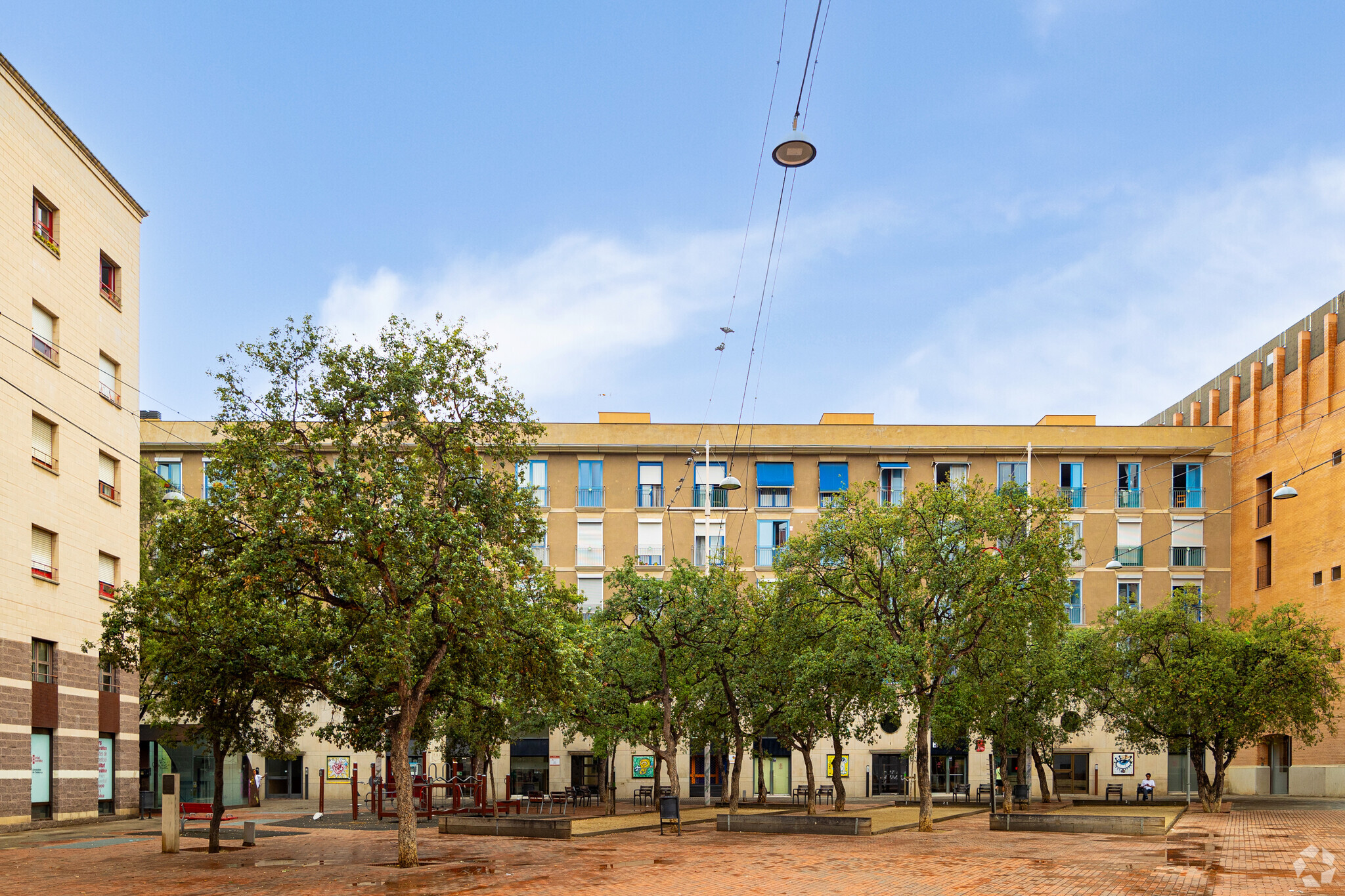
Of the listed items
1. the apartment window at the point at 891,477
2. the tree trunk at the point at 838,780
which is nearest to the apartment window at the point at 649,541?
the apartment window at the point at 891,477

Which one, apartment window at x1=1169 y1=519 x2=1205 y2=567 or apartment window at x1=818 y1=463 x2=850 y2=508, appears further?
apartment window at x1=818 y1=463 x2=850 y2=508

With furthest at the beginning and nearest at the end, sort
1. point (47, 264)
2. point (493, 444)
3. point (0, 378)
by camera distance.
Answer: point (47, 264) < point (0, 378) < point (493, 444)

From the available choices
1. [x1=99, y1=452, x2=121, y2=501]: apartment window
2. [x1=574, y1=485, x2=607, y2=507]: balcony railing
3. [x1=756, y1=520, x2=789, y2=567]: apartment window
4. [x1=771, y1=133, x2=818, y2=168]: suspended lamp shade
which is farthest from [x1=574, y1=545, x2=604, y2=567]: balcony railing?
[x1=771, y1=133, x2=818, y2=168]: suspended lamp shade

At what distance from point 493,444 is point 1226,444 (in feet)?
155

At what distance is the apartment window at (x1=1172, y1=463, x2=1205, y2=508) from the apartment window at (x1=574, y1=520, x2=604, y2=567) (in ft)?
92.9

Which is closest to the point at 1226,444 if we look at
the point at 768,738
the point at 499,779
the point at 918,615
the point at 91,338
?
the point at 768,738

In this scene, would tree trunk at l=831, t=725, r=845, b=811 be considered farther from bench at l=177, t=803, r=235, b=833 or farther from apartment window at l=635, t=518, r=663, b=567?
bench at l=177, t=803, r=235, b=833

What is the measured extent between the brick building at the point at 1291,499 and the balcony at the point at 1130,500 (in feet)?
13.0

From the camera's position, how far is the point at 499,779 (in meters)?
55.4

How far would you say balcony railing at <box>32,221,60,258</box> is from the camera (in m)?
32.9

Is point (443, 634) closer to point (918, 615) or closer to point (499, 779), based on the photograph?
point (918, 615)

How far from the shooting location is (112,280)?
38.2 metres

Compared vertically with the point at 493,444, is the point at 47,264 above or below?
above

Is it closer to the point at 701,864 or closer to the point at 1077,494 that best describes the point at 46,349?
the point at 701,864
